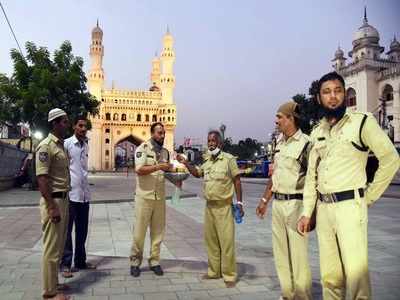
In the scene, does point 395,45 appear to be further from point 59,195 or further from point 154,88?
point 59,195

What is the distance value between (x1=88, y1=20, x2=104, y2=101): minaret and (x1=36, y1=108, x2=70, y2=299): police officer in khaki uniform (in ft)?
200

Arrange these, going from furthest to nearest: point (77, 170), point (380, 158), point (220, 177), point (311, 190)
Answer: point (77, 170)
point (220, 177)
point (311, 190)
point (380, 158)

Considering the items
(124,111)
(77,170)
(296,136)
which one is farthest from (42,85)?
(124,111)

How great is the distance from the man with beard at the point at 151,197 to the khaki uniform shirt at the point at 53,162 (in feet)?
2.94

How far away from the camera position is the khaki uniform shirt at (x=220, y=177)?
4.36 m

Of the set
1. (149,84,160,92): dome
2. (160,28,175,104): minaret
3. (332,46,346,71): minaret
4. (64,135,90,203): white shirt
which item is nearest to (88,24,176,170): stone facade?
(160,28,175,104): minaret

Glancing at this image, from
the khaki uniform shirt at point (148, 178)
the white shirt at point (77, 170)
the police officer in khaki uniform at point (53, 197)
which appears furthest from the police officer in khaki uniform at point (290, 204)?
the white shirt at point (77, 170)

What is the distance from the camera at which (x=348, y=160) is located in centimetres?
263

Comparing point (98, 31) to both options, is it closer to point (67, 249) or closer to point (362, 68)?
point (362, 68)

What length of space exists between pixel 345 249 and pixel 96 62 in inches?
2532

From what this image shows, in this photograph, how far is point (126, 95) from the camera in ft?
224

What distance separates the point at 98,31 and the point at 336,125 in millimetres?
64210

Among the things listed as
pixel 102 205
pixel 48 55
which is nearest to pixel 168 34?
pixel 48 55

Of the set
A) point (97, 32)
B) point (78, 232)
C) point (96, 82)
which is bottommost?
point (78, 232)
